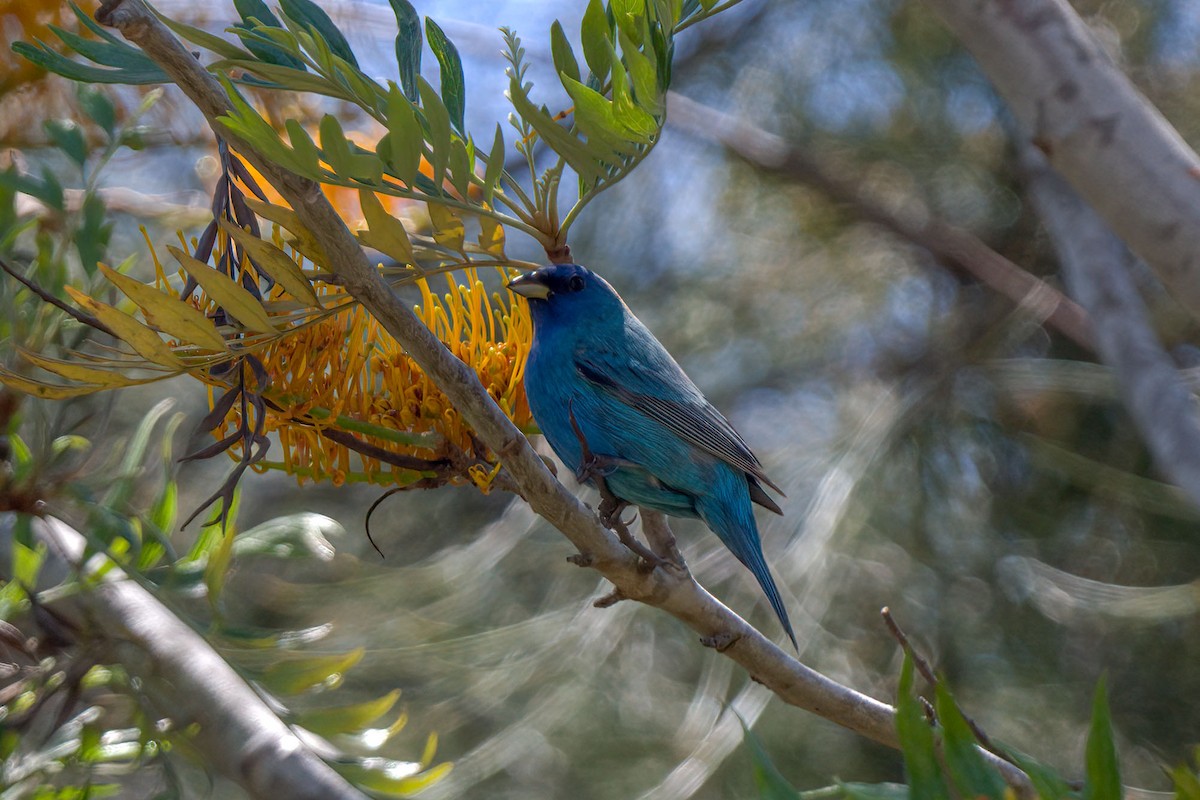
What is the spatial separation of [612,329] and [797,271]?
121cm

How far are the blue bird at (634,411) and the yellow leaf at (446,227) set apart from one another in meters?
0.48

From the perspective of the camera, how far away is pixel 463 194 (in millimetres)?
1211

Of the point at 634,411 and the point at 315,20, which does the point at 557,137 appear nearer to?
the point at 315,20

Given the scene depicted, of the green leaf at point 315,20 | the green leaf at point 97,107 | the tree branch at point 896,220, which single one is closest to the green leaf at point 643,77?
the green leaf at point 315,20

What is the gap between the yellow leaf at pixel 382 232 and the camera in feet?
3.64

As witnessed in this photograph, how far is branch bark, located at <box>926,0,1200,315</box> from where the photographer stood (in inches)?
56.6

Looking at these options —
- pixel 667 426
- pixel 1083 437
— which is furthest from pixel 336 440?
pixel 1083 437

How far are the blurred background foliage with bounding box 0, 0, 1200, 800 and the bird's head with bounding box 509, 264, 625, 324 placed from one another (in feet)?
Answer: 2.65

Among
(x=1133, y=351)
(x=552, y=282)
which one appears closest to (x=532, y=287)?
(x=552, y=282)

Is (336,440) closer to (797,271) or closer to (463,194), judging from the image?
(463,194)

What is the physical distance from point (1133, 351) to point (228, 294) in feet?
4.32

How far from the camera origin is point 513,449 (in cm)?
122

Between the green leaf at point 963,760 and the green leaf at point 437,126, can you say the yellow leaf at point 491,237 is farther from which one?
the green leaf at point 963,760

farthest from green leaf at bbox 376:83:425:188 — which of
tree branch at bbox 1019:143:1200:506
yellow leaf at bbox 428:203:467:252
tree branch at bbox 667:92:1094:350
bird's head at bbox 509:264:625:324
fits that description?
tree branch at bbox 667:92:1094:350
